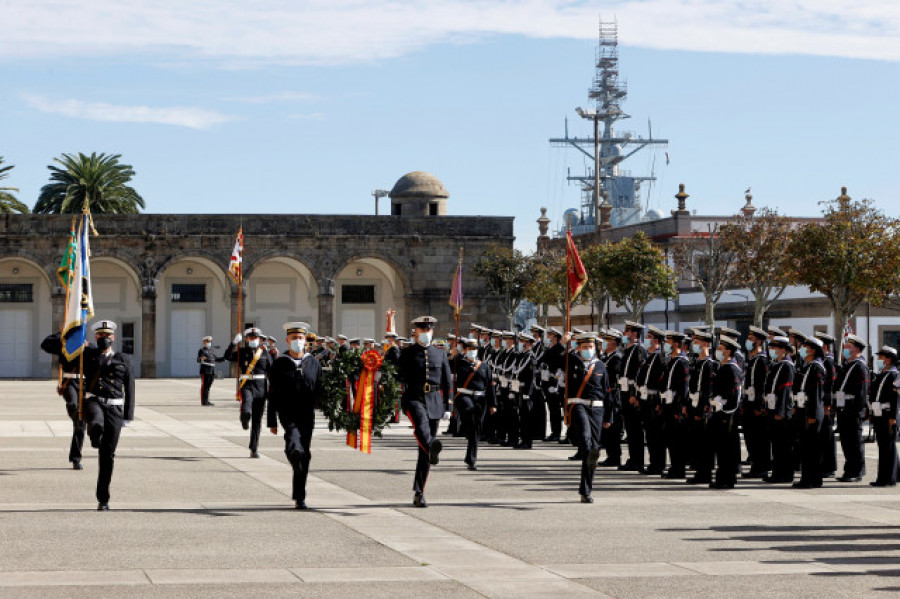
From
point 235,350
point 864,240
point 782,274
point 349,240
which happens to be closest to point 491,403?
point 235,350

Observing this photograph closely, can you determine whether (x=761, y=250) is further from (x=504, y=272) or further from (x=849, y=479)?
(x=849, y=479)

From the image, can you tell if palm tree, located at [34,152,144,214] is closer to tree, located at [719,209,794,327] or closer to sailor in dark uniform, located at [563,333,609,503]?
tree, located at [719,209,794,327]

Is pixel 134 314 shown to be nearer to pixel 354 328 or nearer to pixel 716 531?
pixel 354 328

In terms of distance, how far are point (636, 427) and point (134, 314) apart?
4549 cm

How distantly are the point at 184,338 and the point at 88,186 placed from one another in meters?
10.0

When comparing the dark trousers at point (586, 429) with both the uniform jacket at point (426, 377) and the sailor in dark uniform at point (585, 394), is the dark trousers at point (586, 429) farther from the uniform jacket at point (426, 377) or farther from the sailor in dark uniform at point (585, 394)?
the uniform jacket at point (426, 377)

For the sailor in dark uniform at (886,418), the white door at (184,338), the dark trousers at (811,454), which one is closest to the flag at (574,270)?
the dark trousers at (811,454)

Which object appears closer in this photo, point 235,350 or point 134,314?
point 235,350

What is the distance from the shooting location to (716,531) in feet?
42.3

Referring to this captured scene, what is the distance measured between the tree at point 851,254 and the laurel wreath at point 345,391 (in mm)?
28043

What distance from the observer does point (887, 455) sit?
1756 cm

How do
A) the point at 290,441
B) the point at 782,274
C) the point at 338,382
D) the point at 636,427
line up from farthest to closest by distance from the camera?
1. the point at 782,274
2. the point at 636,427
3. the point at 338,382
4. the point at 290,441

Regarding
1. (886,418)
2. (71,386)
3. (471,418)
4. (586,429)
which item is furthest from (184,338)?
(586,429)

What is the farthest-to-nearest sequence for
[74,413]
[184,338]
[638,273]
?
[184,338], [638,273], [74,413]
